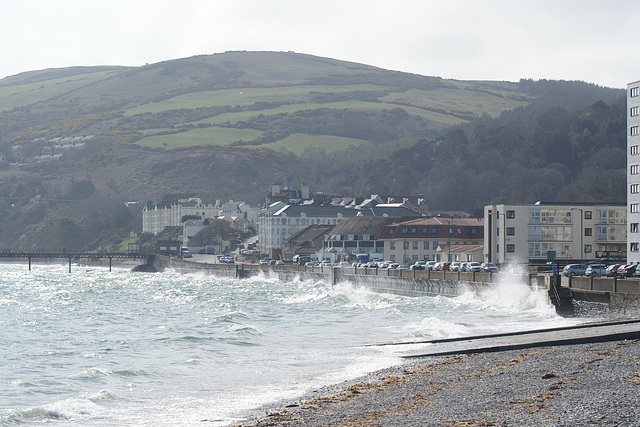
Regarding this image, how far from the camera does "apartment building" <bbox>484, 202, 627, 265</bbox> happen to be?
8562 cm

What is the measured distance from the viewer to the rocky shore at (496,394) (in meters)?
15.7

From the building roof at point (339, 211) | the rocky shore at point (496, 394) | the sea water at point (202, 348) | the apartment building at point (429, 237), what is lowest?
the sea water at point (202, 348)

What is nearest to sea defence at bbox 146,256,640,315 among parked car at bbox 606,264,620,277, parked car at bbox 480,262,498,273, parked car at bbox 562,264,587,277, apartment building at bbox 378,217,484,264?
parked car at bbox 606,264,620,277

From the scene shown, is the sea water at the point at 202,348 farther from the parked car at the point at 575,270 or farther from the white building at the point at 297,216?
the white building at the point at 297,216

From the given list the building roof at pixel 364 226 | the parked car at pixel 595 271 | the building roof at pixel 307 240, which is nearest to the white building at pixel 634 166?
the parked car at pixel 595 271

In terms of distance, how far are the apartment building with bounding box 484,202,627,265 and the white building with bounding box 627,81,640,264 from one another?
675 inches

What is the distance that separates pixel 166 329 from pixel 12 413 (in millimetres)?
21781

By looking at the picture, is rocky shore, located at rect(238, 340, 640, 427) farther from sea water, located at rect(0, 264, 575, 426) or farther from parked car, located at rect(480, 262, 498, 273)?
parked car, located at rect(480, 262, 498, 273)

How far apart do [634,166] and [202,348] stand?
142 feet

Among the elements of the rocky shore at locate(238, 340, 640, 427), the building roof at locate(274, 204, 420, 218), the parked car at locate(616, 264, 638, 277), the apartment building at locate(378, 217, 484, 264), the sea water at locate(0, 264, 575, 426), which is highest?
the building roof at locate(274, 204, 420, 218)

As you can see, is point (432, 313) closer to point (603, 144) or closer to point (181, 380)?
point (181, 380)

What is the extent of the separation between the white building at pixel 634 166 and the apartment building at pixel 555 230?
17153 mm

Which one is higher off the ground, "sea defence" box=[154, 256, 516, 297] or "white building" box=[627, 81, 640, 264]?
"white building" box=[627, 81, 640, 264]

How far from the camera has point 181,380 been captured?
1024 inches
